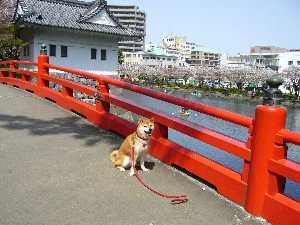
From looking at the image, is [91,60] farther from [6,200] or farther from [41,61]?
[6,200]

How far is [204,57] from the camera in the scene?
500ft

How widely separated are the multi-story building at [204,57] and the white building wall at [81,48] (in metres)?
121

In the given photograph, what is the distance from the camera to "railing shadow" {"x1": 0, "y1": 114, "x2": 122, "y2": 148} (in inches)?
290

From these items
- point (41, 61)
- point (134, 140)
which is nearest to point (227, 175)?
point (134, 140)

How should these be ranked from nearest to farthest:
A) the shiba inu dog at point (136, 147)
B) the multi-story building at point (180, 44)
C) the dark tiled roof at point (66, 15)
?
the shiba inu dog at point (136, 147) < the dark tiled roof at point (66, 15) < the multi-story building at point (180, 44)

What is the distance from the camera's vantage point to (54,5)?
26.9m

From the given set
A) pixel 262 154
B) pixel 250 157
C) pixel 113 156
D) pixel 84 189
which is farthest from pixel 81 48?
pixel 262 154

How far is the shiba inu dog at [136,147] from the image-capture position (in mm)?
5289

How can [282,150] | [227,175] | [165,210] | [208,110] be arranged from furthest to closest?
[208,110] → [227,175] → [165,210] → [282,150]

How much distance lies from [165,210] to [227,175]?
2.98ft

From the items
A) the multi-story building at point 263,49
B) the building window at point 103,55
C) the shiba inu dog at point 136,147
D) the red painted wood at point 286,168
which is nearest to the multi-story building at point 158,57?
the multi-story building at point 263,49

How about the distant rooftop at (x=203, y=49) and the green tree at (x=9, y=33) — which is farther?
the distant rooftop at (x=203, y=49)

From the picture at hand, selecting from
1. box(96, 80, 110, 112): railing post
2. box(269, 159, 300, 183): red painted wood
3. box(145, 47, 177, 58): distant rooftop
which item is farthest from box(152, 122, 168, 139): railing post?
box(145, 47, 177, 58): distant rooftop

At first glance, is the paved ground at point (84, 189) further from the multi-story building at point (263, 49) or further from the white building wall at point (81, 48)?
the multi-story building at point (263, 49)
